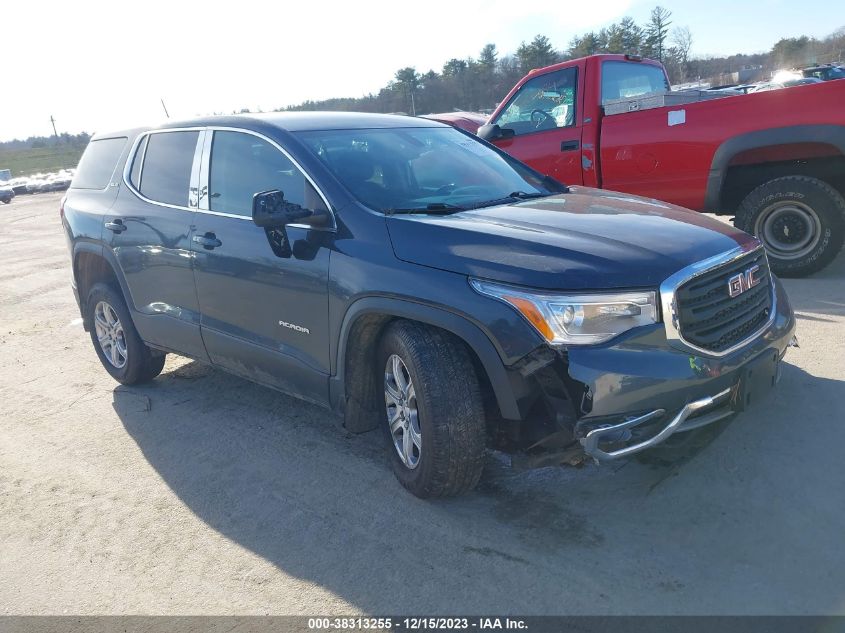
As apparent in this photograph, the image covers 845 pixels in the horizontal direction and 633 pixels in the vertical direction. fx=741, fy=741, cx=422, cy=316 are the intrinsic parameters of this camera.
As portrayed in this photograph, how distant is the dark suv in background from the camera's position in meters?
3.00

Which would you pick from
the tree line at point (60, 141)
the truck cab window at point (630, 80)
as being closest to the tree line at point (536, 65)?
the truck cab window at point (630, 80)

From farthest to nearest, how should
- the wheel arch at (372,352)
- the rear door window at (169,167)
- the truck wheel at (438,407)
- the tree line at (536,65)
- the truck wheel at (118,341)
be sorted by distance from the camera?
the tree line at (536,65)
the truck wheel at (118,341)
the rear door window at (169,167)
the truck wheel at (438,407)
the wheel arch at (372,352)

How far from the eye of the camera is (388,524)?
346cm

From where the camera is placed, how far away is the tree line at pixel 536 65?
30.8 metres

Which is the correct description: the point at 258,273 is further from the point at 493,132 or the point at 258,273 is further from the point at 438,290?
the point at 493,132

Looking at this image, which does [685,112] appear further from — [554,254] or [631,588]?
[631,588]

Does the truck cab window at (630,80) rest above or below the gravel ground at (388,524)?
above

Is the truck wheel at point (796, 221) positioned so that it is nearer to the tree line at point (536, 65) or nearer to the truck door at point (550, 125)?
the truck door at point (550, 125)

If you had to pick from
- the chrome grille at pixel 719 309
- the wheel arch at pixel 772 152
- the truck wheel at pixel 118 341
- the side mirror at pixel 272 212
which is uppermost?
the side mirror at pixel 272 212

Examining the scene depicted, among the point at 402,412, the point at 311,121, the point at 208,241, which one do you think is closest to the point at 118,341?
the point at 208,241

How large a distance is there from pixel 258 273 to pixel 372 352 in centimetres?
85

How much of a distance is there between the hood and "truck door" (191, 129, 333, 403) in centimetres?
65

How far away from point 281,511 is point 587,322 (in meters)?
1.80

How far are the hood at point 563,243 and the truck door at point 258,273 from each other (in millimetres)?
646
